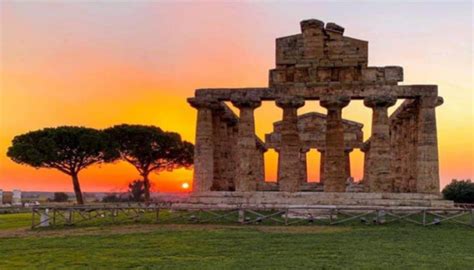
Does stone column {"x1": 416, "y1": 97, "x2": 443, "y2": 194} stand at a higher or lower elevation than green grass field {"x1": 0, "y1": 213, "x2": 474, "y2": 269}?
higher

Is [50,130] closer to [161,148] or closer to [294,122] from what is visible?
[161,148]

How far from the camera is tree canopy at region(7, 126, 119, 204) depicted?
57.1 meters

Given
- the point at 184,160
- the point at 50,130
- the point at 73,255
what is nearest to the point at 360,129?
the point at 184,160

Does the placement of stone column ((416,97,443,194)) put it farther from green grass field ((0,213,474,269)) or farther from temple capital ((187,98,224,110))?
temple capital ((187,98,224,110))

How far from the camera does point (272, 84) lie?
132 ft

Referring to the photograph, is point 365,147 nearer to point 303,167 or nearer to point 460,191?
point 303,167

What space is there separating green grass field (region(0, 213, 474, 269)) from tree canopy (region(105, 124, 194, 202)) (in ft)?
120

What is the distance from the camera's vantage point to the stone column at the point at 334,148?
3906 centimetres

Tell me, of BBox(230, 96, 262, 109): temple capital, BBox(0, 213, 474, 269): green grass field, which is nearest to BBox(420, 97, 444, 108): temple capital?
BBox(230, 96, 262, 109): temple capital

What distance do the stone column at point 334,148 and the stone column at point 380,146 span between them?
6.37ft

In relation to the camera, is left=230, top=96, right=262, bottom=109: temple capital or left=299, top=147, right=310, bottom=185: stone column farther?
left=299, top=147, right=310, bottom=185: stone column

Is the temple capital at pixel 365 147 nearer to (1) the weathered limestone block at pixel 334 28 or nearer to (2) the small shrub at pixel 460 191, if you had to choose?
(2) the small shrub at pixel 460 191

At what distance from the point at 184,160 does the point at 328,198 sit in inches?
1419

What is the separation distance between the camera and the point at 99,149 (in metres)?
60.7
